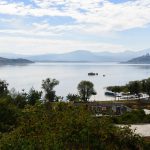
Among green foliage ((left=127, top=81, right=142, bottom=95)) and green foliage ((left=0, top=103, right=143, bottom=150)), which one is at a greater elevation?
green foliage ((left=127, top=81, right=142, bottom=95))

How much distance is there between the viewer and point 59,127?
37.7 feet

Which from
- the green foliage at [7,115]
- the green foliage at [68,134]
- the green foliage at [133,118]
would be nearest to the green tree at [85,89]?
the green foliage at [133,118]

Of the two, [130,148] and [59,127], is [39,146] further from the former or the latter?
[130,148]

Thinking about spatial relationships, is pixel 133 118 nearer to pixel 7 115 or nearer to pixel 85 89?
pixel 7 115

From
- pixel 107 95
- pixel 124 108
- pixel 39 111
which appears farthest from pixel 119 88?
pixel 39 111

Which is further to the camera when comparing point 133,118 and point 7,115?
point 133,118

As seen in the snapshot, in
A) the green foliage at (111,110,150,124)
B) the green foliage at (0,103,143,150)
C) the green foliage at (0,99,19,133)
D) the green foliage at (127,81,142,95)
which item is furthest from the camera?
the green foliage at (127,81,142,95)

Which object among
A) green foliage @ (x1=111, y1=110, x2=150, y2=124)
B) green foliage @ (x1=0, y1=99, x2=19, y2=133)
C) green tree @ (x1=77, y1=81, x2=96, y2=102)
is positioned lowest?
green foliage @ (x1=111, y1=110, x2=150, y2=124)

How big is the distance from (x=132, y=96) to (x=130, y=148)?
83152 mm

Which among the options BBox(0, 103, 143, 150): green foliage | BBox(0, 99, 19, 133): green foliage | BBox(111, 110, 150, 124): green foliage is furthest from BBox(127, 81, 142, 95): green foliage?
BBox(0, 103, 143, 150): green foliage

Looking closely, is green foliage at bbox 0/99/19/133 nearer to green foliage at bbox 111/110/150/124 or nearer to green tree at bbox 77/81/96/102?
green foliage at bbox 111/110/150/124

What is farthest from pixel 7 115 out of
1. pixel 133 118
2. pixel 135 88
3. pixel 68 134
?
pixel 135 88

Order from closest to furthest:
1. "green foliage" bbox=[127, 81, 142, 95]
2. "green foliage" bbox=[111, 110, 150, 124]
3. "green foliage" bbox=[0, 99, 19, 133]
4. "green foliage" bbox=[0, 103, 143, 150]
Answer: "green foliage" bbox=[0, 103, 143, 150] < "green foliage" bbox=[0, 99, 19, 133] < "green foliage" bbox=[111, 110, 150, 124] < "green foliage" bbox=[127, 81, 142, 95]

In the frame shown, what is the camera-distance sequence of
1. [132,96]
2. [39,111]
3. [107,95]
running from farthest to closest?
[107,95], [132,96], [39,111]
